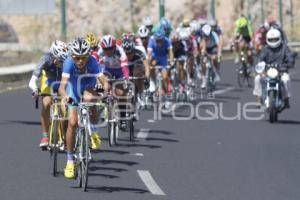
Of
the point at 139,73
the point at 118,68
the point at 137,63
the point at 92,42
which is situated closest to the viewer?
the point at 92,42

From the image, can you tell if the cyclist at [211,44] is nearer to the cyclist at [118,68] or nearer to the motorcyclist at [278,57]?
the motorcyclist at [278,57]

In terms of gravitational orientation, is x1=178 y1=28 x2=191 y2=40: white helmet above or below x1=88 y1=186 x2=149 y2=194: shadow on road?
above

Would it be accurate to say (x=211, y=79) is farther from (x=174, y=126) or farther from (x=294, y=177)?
(x=294, y=177)

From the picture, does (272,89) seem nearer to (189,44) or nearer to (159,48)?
(159,48)

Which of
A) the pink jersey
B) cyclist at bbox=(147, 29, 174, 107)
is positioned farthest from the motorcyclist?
the pink jersey

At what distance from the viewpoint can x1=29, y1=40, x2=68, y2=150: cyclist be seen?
15.3m

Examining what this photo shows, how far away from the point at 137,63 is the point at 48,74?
4.24m

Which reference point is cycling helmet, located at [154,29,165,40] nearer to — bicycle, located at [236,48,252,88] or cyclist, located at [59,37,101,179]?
bicycle, located at [236,48,252,88]

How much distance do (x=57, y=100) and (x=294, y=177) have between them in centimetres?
311

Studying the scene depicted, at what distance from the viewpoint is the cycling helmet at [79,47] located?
13672 millimetres

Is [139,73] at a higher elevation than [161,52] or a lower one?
lower

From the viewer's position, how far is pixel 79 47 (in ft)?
44.9

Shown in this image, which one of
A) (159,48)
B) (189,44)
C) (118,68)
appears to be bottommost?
(118,68)

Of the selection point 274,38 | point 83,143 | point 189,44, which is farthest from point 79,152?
point 189,44
